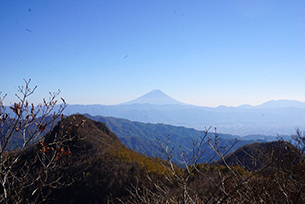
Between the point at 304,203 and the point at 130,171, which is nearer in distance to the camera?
the point at 304,203

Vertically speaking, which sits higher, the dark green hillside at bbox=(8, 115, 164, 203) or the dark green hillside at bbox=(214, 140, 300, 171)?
the dark green hillside at bbox=(214, 140, 300, 171)

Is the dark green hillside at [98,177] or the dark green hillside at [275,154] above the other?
the dark green hillside at [275,154]

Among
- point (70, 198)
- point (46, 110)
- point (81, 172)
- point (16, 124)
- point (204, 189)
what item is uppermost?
point (46, 110)

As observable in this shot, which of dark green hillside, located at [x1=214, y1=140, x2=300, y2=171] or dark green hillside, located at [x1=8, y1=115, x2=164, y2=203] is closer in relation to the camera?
dark green hillside, located at [x1=214, y1=140, x2=300, y2=171]

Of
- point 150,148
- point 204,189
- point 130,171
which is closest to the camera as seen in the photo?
point 204,189

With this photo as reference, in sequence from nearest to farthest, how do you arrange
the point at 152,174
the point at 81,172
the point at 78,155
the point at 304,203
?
the point at 304,203 < the point at 152,174 < the point at 81,172 < the point at 78,155

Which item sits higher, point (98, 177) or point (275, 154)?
point (275, 154)

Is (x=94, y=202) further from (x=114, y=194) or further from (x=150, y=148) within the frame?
(x=150, y=148)

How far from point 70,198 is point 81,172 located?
2.27m

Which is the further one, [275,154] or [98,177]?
[98,177]

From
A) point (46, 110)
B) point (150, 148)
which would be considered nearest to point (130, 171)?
point (46, 110)

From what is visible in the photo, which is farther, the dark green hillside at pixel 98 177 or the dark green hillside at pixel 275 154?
the dark green hillside at pixel 98 177

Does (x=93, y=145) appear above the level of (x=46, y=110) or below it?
below

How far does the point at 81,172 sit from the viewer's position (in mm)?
14859
